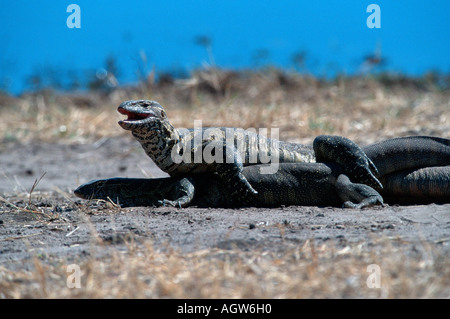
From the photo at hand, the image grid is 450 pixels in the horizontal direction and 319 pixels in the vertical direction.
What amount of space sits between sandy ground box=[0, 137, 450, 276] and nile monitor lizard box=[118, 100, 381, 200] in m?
0.50

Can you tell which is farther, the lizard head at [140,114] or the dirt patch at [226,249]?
the lizard head at [140,114]

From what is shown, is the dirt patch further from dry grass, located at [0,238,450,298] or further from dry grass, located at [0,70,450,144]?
dry grass, located at [0,70,450,144]

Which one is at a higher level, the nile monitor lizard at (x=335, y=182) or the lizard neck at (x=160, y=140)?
the lizard neck at (x=160, y=140)

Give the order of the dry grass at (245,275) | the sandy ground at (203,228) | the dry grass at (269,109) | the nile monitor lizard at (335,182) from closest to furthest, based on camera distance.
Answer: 1. the dry grass at (245,275)
2. the sandy ground at (203,228)
3. the nile monitor lizard at (335,182)
4. the dry grass at (269,109)

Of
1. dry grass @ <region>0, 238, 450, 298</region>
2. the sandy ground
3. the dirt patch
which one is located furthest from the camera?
the sandy ground

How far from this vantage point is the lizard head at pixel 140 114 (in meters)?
6.10

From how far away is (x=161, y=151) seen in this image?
636 cm

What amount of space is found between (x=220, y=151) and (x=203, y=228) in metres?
1.41

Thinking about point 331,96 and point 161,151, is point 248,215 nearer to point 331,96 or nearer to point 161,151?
point 161,151

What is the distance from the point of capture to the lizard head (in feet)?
20.0

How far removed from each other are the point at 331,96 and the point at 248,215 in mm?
9265

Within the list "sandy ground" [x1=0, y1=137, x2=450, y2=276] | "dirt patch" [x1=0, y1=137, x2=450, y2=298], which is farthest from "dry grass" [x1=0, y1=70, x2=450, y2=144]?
"dirt patch" [x1=0, y1=137, x2=450, y2=298]

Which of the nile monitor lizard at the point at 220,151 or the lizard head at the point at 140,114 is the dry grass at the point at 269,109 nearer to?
the nile monitor lizard at the point at 220,151

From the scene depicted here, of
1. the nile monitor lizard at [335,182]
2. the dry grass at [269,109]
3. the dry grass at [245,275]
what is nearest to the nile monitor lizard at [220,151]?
the nile monitor lizard at [335,182]
